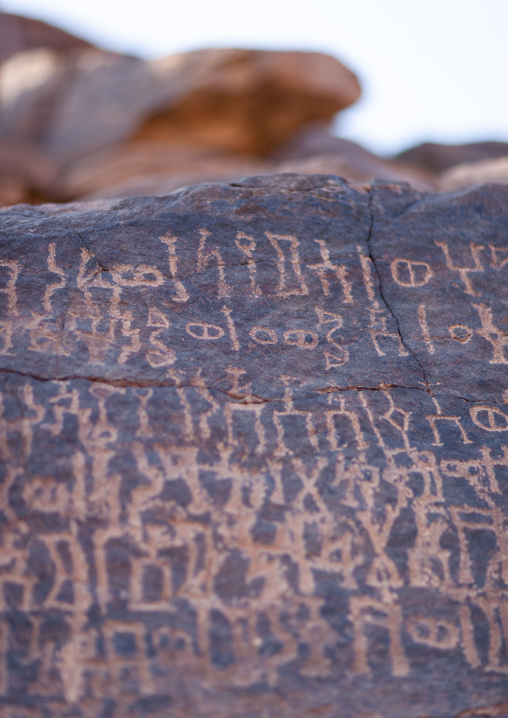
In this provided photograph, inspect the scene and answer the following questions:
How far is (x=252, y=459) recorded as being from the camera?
204 cm

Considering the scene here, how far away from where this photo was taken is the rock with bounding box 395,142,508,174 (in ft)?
26.2

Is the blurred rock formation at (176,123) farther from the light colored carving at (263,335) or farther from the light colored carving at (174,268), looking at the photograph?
the light colored carving at (263,335)

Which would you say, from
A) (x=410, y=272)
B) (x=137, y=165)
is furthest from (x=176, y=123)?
(x=410, y=272)

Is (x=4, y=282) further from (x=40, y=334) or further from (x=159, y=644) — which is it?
(x=159, y=644)

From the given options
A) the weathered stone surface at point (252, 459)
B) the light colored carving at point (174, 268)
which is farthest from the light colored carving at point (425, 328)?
the light colored carving at point (174, 268)

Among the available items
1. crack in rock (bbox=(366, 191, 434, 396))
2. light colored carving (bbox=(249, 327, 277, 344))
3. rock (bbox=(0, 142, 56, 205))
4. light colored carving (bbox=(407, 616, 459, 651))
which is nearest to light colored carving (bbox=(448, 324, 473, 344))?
crack in rock (bbox=(366, 191, 434, 396))

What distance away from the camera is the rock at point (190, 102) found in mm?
7543

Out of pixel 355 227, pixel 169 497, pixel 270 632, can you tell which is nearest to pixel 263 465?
pixel 169 497

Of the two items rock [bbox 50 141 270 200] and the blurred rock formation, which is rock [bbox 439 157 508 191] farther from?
rock [bbox 50 141 270 200]

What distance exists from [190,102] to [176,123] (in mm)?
417

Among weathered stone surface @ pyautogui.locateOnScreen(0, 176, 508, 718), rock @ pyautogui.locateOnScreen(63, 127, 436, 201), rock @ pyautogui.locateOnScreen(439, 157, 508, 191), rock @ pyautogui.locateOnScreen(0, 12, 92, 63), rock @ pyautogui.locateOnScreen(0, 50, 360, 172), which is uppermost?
rock @ pyautogui.locateOnScreen(0, 12, 92, 63)

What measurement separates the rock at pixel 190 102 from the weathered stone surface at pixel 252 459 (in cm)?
567

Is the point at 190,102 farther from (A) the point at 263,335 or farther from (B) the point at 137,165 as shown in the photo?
(A) the point at 263,335

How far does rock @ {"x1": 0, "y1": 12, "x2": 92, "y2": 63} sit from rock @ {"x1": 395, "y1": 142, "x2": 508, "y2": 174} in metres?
6.01
